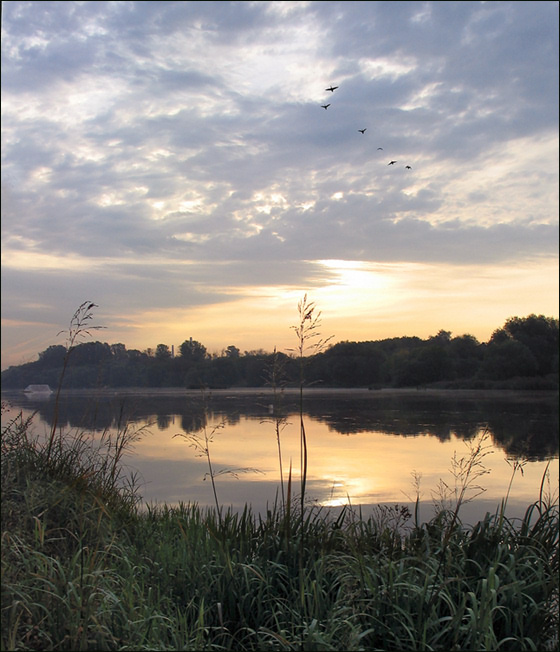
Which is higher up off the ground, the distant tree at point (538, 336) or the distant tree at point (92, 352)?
the distant tree at point (538, 336)

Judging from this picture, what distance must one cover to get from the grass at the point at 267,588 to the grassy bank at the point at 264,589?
1cm

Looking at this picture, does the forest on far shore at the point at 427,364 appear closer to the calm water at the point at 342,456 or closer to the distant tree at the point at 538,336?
the distant tree at the point at 538,336

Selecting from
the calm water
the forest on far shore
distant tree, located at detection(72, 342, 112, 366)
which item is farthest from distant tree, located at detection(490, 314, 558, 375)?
distant tree, located at detection(72, 342, 112, 366)

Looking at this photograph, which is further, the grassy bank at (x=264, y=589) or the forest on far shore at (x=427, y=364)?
the forest on far shore at (x=427, y=364)

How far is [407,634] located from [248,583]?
105 cm

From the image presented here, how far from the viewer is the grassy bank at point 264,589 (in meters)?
3.40

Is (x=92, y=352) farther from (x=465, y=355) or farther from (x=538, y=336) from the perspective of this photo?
(x=465, y=355)

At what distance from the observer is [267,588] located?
4125 mm

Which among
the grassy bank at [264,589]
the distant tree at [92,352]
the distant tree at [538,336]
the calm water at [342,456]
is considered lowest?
the calm water at [342,456]

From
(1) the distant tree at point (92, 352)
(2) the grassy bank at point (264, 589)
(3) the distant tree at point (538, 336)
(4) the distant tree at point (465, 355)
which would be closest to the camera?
(2) the grassy bank at point (264, 589)

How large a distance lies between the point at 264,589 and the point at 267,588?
169 mm

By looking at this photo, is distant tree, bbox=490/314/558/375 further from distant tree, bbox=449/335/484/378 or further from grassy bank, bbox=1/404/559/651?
grassy bank, bbox=1/404/559/651

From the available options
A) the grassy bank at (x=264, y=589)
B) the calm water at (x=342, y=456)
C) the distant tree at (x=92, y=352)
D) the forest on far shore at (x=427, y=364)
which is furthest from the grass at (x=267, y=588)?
the forest on far shore at (x=427, y=364)

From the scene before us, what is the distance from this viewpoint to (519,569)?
14.8 feet
